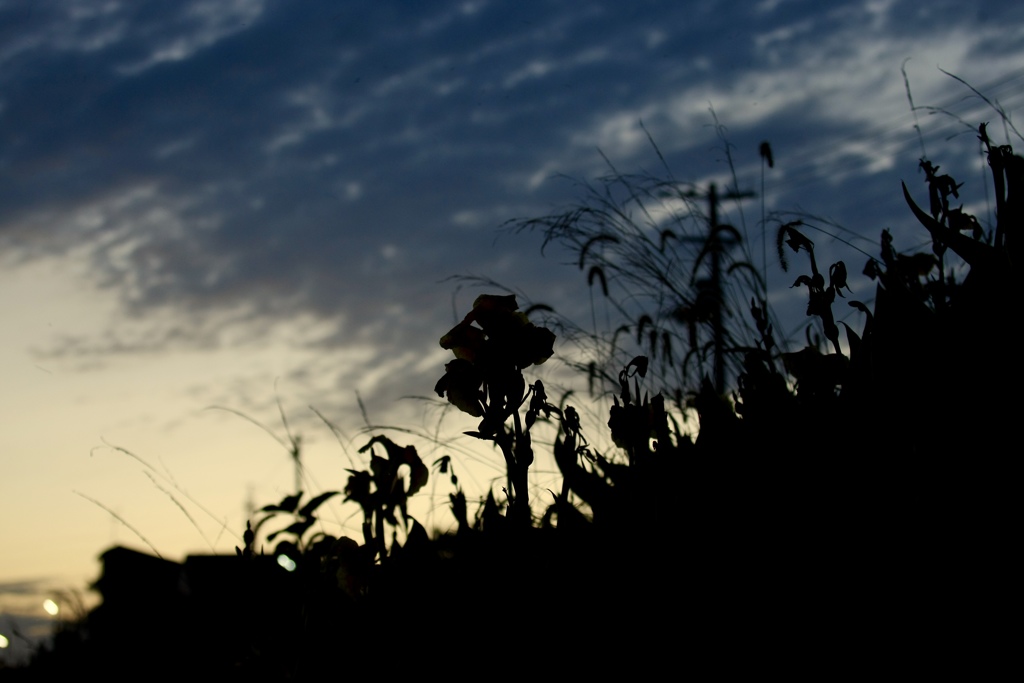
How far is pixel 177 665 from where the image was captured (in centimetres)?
301

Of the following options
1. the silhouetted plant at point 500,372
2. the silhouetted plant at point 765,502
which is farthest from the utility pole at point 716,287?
the silhouetted plant at point 500,372

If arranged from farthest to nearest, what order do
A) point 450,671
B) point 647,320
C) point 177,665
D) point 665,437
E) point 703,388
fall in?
point 177,665 → point 647,320 → point 703,388 → point 665,437 → point 450,671

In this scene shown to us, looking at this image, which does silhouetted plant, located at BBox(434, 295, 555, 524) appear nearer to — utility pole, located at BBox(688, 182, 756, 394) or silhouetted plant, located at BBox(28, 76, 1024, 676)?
silhouetted plant, located at BBox(28, 76, 1024, 676)

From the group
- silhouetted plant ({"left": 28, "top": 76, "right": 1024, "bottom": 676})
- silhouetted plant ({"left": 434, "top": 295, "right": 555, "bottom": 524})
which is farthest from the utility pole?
silhouetted plant ({"left": 434, "top": 295, "right": 555, "bottom": 524})

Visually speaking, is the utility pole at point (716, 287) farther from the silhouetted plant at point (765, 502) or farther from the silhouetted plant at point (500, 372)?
the silhouetted plant at point (500, 372)

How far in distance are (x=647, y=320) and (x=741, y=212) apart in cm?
42

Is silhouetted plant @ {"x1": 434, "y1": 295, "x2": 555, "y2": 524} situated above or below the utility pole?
below

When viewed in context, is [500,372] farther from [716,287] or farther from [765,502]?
[716,287]

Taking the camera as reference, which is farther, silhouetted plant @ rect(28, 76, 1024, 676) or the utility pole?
the utility pole

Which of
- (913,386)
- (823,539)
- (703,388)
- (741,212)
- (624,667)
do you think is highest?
(741,212)

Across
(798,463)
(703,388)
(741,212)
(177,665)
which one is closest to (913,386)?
(798,463)

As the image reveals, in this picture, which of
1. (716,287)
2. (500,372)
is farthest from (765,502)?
Result: (716,287)

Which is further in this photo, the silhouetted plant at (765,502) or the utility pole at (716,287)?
the utility pole at (716,287)

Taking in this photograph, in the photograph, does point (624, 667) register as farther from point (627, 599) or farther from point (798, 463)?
point (798, 463)
